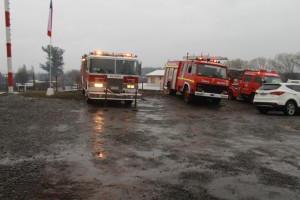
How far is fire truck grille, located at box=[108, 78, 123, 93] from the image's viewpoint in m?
16.2

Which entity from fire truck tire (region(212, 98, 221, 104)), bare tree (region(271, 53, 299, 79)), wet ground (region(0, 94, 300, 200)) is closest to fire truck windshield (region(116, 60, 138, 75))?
wet ground (region(0, 94, 300, 200))

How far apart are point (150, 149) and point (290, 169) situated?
3.09 meters

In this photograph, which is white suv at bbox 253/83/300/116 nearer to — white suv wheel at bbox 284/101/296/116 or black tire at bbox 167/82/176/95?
white suv wheel at bbox 284/101/296/116

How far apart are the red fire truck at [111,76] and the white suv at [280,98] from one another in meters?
6.43

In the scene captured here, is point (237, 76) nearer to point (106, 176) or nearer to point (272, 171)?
point (272, 171)

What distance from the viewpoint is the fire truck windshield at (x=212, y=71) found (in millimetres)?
18453

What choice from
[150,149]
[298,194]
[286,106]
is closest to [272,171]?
[298,194]

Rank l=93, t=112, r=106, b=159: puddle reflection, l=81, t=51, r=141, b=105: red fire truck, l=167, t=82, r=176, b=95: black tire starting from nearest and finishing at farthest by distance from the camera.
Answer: l=93, t=112, r=106, b=159: puddle reflection, l=81, t=51, r=141, b=105: red fire truck, l=167, t=82, r=176, b=95: black tire

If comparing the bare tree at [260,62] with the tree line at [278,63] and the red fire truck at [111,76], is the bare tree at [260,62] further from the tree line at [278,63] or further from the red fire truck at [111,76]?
the red fire truck at [111,76]

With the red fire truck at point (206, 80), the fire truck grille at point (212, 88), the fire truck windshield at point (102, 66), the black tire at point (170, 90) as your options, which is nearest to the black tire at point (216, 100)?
the red fire truck at point (206, 80)

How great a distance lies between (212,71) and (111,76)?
20.3ft

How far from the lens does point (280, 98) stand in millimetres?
15539

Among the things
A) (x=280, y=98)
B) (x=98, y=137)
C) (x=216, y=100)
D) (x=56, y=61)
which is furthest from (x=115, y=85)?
(x=56, y=61)

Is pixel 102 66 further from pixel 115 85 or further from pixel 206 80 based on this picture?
pixel 206 80
